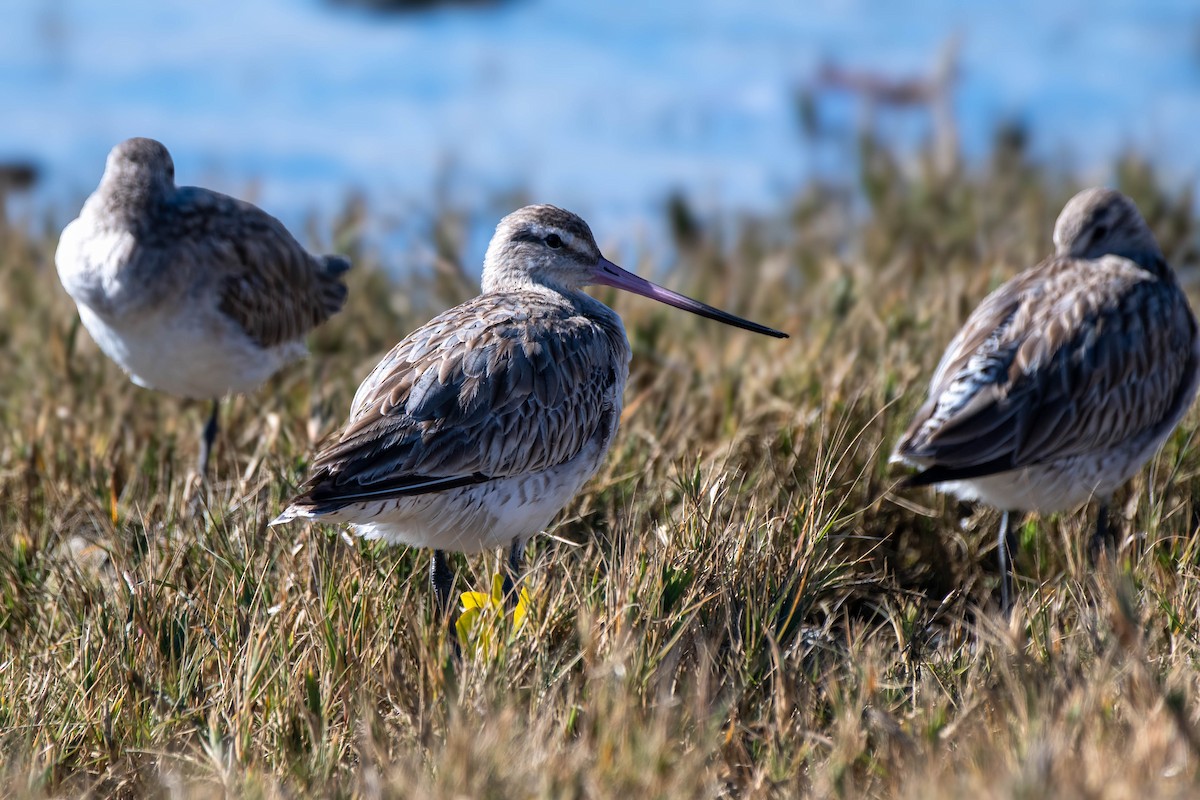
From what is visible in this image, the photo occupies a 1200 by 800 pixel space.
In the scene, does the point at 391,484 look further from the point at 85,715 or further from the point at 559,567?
the point at 85,715

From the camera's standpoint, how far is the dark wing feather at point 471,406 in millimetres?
4148

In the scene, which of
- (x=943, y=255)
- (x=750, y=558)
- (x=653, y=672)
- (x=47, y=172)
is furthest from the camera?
(x=47, y=172)

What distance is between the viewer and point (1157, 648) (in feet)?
13.1

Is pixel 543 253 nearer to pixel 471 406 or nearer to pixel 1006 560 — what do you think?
pixel 471 406

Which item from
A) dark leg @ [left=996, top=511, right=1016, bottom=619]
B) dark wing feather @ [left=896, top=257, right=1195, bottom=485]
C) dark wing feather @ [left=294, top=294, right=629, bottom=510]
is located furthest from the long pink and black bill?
dark leg @ [left=996, top=511, right=1016, bottom=619]

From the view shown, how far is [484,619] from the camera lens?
13.0 feet

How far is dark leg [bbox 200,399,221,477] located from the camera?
5523 mm

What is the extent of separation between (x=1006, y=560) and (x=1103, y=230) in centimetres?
151

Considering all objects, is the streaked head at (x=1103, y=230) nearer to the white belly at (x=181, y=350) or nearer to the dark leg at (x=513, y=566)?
the dark leg at (x=513, y=566)

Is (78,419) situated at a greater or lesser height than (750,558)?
lesser

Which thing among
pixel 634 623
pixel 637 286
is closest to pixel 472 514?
pixel 634 623

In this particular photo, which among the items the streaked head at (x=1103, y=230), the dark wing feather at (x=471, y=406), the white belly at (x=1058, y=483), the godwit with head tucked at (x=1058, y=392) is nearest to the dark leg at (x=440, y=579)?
the dark wing feather at (x=471, y=406)

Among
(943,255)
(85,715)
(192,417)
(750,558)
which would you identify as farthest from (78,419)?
(943,255)

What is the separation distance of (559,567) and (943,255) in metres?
5.63
